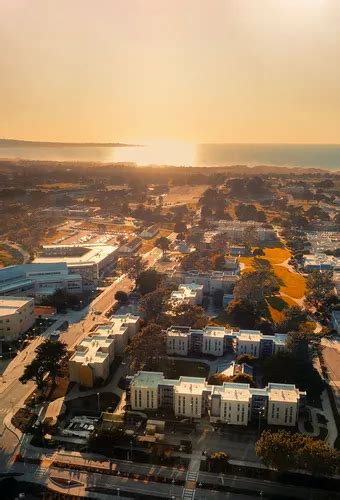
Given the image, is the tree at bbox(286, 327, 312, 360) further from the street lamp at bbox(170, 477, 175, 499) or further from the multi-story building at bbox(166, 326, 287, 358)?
the street lamp at bbox(170, 477, 175, 499)

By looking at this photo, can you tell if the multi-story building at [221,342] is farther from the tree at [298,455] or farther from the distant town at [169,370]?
the tree at [298,455]

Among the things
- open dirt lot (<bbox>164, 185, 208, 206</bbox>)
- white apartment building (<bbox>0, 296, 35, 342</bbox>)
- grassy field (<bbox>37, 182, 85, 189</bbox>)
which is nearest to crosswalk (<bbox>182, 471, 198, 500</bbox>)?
white apartment building (<bbox>0, 296, 35, 342</bbox>)

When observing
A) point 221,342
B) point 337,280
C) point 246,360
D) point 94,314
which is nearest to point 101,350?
point 221,342

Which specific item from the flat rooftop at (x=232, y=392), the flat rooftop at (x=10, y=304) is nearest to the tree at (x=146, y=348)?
the flat rooftop at (x=232, y=392)

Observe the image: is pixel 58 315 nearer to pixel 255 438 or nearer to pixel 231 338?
pixel 231 338

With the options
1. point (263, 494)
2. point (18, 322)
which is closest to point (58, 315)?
point (18, 322)

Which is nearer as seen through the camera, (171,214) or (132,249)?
(132,249)

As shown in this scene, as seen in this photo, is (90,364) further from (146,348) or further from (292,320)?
(292,320)
